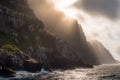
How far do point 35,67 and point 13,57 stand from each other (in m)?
17.7

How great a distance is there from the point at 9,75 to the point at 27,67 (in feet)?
123

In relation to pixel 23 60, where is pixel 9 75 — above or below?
below

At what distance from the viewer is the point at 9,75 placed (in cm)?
15950

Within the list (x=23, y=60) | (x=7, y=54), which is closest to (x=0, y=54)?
(x=7, y=54)

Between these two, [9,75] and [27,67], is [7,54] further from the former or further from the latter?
[9,75]

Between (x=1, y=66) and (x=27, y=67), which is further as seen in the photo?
(x=27, y=67)

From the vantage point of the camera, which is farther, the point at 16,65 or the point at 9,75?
the point at 16,65

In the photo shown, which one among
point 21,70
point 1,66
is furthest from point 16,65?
point 1,66

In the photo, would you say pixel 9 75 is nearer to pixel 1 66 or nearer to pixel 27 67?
pixel 1 66

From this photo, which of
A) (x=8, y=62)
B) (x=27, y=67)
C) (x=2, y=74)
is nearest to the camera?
(x=2, y=74)

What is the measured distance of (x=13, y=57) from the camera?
632 ft

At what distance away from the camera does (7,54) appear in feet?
625

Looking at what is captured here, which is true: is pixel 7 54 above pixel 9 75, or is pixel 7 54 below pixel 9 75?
above

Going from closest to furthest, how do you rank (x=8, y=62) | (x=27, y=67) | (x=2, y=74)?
(x=2, y=74)
(x=8, y=62)
(x=27, y=67)
